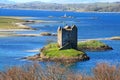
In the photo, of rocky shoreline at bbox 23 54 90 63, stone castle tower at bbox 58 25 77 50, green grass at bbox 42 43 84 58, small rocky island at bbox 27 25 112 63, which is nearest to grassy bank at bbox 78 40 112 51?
stone castle tower at bbox 58 25 77 50

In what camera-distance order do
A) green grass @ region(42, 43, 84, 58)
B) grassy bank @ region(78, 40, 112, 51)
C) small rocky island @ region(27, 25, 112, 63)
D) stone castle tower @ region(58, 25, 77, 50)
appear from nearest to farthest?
1. small rocky island @ region(27, 25, 112, 63)
2. green grass @ region(42, 43, 84, 58)
3. stone castle tower @ region(58, 25, 77, 50)
4. grassy bank @ region(78, 40, 112, 51)

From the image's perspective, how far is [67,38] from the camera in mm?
90188

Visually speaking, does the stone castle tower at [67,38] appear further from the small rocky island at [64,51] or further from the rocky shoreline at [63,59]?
the rocky shoreline at [63,59]

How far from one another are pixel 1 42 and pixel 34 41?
8.19 m

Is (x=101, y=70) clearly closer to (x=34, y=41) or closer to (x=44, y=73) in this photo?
(x=44, y=73)

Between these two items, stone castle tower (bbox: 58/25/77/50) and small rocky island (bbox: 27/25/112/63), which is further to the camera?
stone castle tower (bbox: 58/25/77/50)

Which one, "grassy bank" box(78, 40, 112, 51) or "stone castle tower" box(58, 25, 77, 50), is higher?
"stone castle tower" box(58, 25, 77, 50)

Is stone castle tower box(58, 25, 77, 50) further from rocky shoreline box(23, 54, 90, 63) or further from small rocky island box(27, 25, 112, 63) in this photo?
rocky shoreline box(23, 54, 90, 63)

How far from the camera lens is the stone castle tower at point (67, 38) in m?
89.9

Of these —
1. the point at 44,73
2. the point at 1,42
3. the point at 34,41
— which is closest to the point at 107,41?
the point at 34,41

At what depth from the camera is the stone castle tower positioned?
89875 millimetres

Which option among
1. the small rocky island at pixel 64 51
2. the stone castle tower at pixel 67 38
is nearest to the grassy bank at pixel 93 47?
the stone castle tower at pixel 67 38

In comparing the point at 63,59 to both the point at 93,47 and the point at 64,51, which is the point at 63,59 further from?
the point at 93,47

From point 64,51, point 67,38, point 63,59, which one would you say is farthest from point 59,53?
point 67,38
